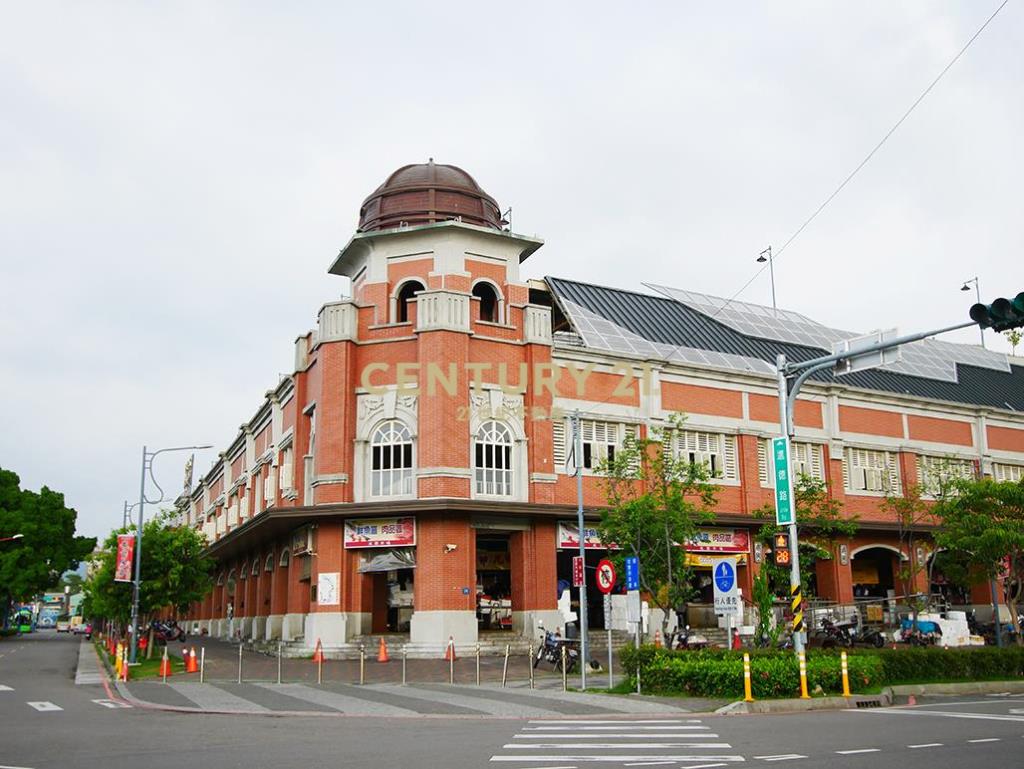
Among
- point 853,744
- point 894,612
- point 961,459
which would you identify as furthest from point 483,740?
point 961,459

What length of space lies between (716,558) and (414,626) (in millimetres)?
13638

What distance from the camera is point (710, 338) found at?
46188 millimetres

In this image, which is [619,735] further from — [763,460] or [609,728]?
[763,460]

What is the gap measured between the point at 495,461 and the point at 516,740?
21781 mm

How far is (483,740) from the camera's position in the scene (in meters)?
14.9

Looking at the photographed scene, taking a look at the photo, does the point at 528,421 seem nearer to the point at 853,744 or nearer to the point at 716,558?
the point at 716,558

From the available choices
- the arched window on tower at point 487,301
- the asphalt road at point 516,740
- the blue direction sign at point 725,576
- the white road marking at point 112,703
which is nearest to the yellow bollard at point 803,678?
the asphalt road at point 516,740

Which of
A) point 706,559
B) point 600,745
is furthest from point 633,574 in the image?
point 706,559

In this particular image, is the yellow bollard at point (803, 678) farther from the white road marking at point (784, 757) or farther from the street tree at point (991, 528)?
the street tree at point (991, 528)

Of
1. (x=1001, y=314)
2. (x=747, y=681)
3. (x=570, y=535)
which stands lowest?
(x=747, y=681)

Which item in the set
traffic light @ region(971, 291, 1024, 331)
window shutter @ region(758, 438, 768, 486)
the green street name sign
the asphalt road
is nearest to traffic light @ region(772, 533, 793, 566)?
the green street name sign

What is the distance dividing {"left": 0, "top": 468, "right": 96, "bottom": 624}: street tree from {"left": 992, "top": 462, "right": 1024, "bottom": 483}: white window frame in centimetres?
5798

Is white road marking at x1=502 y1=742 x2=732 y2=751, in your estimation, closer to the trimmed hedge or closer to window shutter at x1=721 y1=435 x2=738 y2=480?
the trimmed hedge

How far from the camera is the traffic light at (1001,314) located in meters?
14.5
